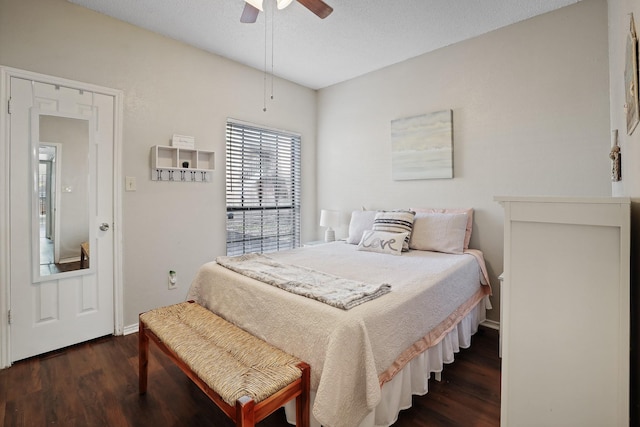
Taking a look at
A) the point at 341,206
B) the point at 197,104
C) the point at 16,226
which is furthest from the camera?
the point at 341,206

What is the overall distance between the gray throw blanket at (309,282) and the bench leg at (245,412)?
513 millimetres

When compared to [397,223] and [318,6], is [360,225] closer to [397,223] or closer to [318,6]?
[397,223]

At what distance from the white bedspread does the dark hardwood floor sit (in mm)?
347

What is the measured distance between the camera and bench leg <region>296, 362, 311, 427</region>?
131 centimetres

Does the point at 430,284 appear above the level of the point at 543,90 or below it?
below

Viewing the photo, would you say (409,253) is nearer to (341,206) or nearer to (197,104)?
(341,206)

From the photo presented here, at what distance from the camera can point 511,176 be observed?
2.63 meters

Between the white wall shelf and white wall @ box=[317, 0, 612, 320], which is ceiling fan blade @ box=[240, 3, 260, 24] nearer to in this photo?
the white wall shelf

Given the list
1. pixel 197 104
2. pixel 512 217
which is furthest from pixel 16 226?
pixel 512 217

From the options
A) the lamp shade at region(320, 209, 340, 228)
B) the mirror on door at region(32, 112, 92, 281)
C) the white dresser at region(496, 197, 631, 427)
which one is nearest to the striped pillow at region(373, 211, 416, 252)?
the lamp shade at region(320, 209, 340, 228)

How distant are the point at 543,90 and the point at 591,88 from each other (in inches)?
11.8

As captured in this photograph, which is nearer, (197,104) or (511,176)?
(511,176)

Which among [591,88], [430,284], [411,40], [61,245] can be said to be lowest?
[430,284]

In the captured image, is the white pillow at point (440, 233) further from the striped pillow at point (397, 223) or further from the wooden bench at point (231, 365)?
the wooden bench at point (231, 365)
